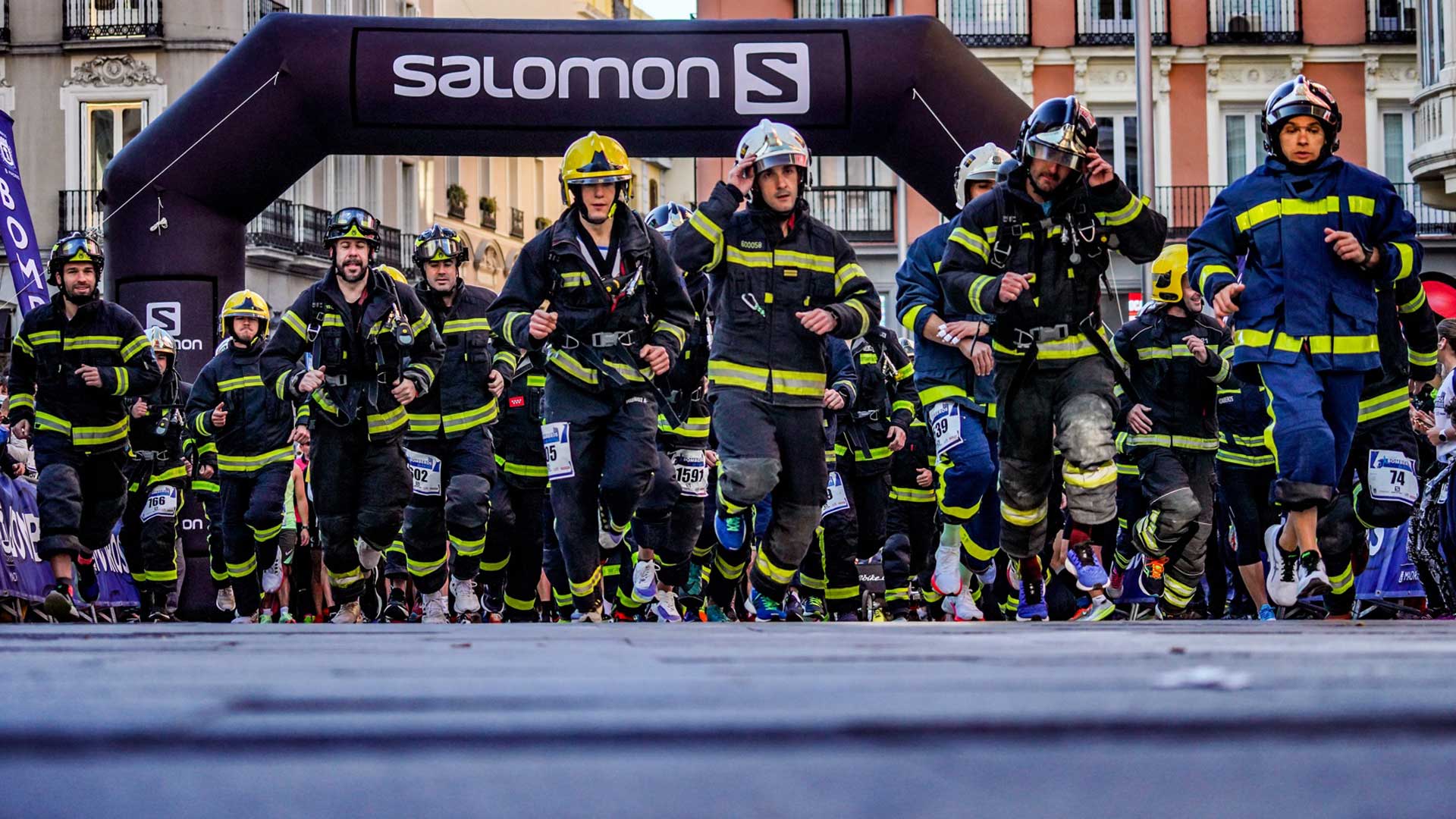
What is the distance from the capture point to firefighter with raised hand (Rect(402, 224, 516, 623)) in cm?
1141

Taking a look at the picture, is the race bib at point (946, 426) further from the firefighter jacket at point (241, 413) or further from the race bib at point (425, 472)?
the firefighter jacket at point (241, 413)

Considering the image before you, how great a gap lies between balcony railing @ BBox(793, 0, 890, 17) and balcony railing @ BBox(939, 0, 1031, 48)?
1.28m

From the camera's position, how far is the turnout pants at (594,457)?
901cm

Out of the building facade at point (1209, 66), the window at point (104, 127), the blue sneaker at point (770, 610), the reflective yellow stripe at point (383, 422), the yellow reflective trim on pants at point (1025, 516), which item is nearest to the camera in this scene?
the yellow reflective trim on pants at point (1025, 516)

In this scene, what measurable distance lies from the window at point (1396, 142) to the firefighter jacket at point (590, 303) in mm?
32202

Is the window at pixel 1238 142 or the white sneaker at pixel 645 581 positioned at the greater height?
the window at pixel 1238 142

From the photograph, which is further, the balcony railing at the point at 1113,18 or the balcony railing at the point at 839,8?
the balcony railing at the point at 839,8

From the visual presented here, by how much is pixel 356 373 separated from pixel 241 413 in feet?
9.57

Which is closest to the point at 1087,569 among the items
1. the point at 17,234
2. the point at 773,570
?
the point at 773,570

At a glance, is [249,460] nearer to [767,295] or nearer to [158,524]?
[158,524]

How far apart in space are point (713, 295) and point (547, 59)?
440cm

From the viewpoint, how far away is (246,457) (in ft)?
42.3

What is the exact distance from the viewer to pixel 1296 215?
7902 mm

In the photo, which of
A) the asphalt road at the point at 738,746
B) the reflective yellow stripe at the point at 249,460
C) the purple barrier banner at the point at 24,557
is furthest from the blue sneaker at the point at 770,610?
the asphalt road at the point at 738,746
